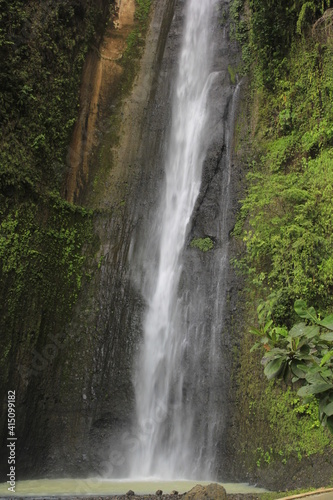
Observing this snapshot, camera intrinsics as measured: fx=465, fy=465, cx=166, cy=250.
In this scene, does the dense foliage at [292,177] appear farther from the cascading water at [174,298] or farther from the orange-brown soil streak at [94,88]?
the orange-brown soil streak at [94,88]

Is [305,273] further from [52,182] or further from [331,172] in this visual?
[52,182]

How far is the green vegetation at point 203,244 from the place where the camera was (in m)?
9.91

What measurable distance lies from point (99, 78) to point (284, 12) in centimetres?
499

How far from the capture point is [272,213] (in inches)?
335

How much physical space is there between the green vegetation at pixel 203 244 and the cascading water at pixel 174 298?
1.01 ft

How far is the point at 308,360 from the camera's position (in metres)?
2.74

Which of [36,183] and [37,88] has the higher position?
[37,88]

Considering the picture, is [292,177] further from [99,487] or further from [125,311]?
[99,487]

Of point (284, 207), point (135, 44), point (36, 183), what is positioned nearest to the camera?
point (284, 207)

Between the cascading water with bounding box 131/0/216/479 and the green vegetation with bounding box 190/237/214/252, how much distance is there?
31 centimetres

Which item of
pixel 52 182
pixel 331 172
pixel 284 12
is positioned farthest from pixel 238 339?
pixel 284 12

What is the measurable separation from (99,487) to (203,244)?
16.5 ft

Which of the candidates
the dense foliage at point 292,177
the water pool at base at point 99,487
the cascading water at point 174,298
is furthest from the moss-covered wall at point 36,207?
the dense foliage at point 292,177

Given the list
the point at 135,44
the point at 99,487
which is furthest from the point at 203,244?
the point at 135,44
